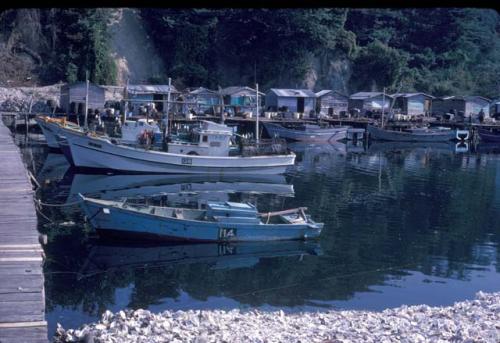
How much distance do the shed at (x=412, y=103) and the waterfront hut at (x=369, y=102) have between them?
109 centimetres

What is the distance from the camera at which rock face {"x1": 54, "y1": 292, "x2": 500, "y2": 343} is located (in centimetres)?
1077

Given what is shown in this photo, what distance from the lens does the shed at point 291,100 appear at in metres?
55.8

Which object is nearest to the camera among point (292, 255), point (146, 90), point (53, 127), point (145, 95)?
point (292, 255)

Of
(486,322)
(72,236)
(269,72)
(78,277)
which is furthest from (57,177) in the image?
A: (269,72)

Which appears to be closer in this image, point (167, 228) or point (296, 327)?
point (296, 327)

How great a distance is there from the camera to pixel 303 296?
1529 cm

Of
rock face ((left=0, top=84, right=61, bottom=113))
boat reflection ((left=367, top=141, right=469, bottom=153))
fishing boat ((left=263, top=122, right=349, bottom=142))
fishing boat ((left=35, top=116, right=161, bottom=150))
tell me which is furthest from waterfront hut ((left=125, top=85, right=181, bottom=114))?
boat reflection ((left=367, top=141, right=469, bottom=153))

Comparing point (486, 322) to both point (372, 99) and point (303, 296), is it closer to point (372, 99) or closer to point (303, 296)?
point (303, 296)

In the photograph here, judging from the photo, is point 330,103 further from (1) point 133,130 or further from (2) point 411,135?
(1) point 133,130

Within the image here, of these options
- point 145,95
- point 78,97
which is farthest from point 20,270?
point 145,95

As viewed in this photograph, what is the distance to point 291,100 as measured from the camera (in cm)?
5631

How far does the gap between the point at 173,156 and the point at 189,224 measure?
Result: 47.8ft

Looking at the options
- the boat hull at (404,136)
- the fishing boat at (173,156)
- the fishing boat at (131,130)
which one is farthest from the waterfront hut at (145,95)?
the boat hull at (404,136)

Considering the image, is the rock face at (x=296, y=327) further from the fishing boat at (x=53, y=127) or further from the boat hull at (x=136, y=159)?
the fishing boat at (x=53, y=127)
